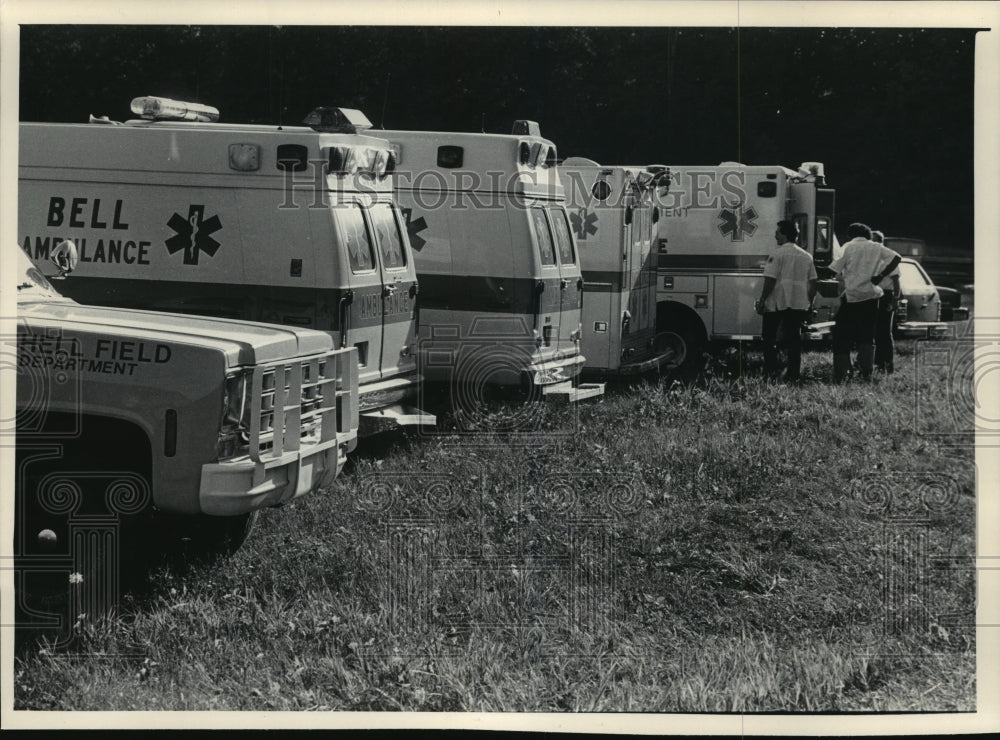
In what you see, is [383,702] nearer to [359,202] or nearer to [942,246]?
[359,202]

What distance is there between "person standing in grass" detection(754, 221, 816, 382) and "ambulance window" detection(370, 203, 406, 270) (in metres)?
4.83

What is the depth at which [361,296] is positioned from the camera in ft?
26.3

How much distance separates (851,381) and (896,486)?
172 inches

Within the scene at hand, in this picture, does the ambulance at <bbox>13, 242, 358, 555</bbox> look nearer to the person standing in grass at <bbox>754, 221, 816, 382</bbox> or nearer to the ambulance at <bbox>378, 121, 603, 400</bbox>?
the ambulance at <bbox>378, 121, 603, 400</bbox>

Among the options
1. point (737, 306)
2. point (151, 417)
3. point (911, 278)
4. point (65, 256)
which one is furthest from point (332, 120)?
point (911, 278)

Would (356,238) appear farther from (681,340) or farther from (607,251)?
(681,340)

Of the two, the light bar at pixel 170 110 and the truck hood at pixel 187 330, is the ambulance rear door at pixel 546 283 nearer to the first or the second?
the light bar at pixel 170 110

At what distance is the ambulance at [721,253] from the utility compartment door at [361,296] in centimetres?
525

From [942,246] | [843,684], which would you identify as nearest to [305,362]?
[843,684]

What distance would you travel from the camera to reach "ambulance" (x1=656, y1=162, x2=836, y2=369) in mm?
12984

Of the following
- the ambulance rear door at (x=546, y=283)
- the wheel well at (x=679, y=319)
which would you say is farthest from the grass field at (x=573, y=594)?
the wheel well at (x=679, y=319)

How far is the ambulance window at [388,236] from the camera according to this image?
27.3 ft

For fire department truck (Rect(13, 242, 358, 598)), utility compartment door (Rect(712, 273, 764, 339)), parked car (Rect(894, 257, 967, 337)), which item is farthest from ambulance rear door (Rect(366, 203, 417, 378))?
parked car (Rect(894, 257, 967, 337))

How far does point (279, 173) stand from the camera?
7.67 metres
